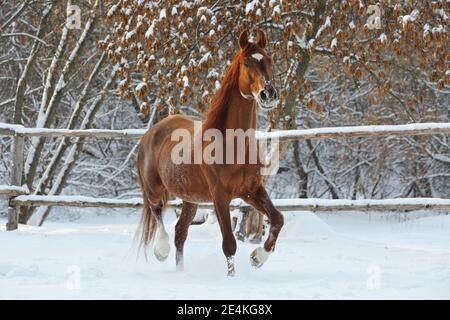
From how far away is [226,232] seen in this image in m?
5.43

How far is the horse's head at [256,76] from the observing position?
5.12 metres

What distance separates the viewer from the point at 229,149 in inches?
213

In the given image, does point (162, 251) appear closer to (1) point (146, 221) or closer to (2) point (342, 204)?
(1) point (146, 221)

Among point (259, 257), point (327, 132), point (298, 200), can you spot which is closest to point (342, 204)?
point (298, 200)

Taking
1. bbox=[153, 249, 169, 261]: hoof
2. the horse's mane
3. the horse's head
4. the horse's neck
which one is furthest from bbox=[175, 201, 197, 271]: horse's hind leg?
the horse's head

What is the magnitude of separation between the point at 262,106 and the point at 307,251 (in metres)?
2.48

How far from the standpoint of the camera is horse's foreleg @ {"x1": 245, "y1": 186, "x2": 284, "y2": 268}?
17.7ft

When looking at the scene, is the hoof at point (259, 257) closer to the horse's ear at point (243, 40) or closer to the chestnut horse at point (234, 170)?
the chestnut horse at point (234, 170)

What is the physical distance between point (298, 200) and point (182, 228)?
6.74 ft

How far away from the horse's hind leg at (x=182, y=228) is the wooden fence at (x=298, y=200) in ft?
5.29

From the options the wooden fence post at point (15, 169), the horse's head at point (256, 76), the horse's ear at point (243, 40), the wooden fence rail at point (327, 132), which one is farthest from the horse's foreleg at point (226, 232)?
the wooden fence post at point (15, 169)
